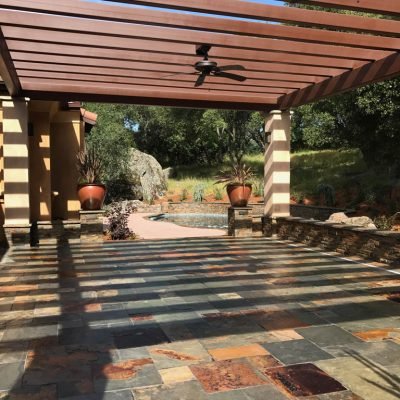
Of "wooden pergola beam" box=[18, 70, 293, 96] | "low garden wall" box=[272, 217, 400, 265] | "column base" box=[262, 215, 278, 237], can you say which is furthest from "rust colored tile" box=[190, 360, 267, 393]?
"column base" box=[262, 215, 278, 237]

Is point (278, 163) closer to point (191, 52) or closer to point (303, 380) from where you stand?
point (191, 52)

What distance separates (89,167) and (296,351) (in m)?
7.25

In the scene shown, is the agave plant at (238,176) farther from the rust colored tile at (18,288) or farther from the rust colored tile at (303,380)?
the rust colored tile at (303,380)

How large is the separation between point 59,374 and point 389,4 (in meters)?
4.56

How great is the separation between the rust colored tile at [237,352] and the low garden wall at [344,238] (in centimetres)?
403

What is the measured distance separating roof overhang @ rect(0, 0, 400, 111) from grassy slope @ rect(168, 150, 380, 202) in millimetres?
11248

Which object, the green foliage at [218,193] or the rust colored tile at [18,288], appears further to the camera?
the green foliage at [218,193]

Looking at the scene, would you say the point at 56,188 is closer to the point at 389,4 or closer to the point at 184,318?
the point at 184,318

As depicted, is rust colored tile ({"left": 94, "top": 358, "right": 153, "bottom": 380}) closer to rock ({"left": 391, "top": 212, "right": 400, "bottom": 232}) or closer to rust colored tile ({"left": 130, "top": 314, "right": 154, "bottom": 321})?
rust colored tile ({"left": 130, "top": 314, "right": 154, "bottom": 321})

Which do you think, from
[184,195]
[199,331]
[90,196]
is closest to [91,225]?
[90,196]

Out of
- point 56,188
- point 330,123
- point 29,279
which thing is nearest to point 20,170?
point 56,188

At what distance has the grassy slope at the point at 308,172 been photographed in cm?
1969

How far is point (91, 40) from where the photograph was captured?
5.84m

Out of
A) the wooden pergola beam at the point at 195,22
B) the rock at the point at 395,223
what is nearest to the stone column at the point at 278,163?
the rock at the point at 395,223
